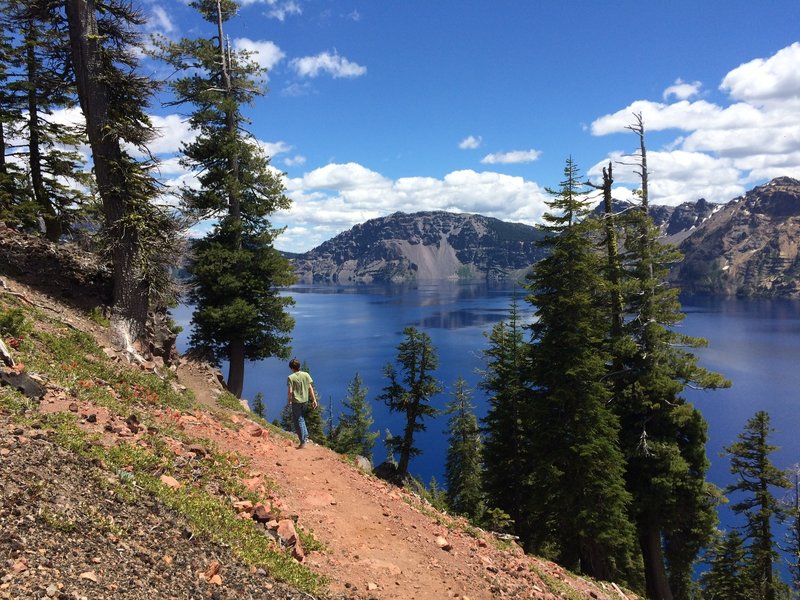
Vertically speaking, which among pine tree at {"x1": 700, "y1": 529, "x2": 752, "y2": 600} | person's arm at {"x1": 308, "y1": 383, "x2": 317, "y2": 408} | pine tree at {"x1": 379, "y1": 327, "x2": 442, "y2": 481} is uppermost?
person's arm at {"x1": 308, "y1": 383, "x2": 317, "y2": 408}

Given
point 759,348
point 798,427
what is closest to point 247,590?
point 798,427

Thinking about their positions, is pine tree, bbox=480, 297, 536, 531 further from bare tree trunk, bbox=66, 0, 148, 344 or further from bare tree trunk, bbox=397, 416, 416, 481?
bare tree trunk, bbox=66, 0, 148, 344

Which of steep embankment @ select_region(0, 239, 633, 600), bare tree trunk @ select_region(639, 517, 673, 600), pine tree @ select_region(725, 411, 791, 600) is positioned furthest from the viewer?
pine tree @ select_region(725, 411, 791, 600)

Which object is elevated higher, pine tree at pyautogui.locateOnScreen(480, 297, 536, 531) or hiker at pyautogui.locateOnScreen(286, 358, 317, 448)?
hiker at pyautogui.locateOnScreen(286, 358, 317, 448)

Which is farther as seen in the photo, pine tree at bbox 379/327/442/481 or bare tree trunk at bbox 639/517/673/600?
pine tree at bbox 379/327/442/481

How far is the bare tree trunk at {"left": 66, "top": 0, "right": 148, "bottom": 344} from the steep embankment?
1.95 meters

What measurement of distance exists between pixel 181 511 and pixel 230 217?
55.1 ft

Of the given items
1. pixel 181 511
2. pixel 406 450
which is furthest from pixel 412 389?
pixel 181 511

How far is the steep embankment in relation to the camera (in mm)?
5262

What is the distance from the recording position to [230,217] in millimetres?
21578

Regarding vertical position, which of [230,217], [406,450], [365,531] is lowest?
[406,450]

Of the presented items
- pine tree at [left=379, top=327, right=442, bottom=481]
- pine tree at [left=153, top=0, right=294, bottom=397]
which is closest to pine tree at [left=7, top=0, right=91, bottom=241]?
pine tree at [left=153, top=0, right=294, bottom=397]

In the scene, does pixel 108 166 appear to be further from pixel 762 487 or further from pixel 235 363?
pixel 762 487

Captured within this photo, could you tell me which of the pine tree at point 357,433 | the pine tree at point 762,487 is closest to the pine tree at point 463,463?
the pine tree at point 357,433
